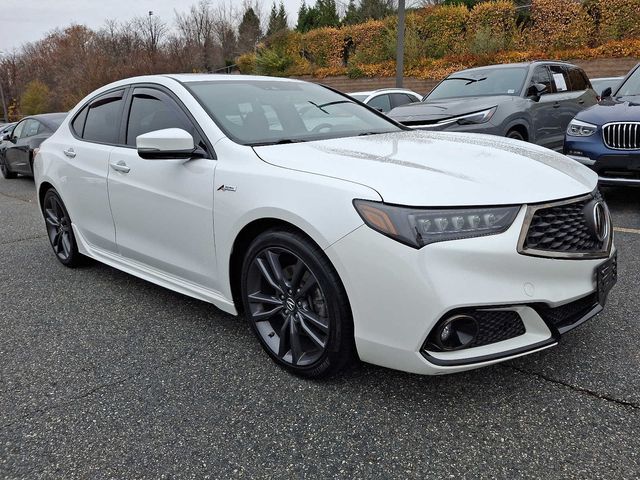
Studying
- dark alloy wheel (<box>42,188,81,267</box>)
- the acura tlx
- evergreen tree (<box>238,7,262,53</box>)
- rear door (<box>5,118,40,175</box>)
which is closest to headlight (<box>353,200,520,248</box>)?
the acura tlx

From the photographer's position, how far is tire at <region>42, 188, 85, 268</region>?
14.2 feet

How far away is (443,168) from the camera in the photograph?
93.7 inches

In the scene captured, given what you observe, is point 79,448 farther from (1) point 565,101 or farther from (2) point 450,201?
(1) point 565,101

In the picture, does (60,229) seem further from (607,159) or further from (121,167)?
(607,159)

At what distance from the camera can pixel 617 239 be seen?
4.55 m

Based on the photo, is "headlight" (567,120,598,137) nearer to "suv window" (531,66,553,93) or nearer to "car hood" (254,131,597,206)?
"suv window" (531,66,553,93)

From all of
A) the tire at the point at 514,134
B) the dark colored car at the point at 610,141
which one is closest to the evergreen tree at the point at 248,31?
the tire at the point at 514,134

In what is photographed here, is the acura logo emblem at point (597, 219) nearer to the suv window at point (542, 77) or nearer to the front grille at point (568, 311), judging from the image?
the front grille at point (568, 311)

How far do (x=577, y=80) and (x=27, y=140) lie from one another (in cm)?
1039

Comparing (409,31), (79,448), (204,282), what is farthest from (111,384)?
(409,31)

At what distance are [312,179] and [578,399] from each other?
150 centimetres

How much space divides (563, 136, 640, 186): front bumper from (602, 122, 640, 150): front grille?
48mm

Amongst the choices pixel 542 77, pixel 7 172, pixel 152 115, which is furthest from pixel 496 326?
pixel 7 172

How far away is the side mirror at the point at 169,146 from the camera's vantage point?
277 cm
